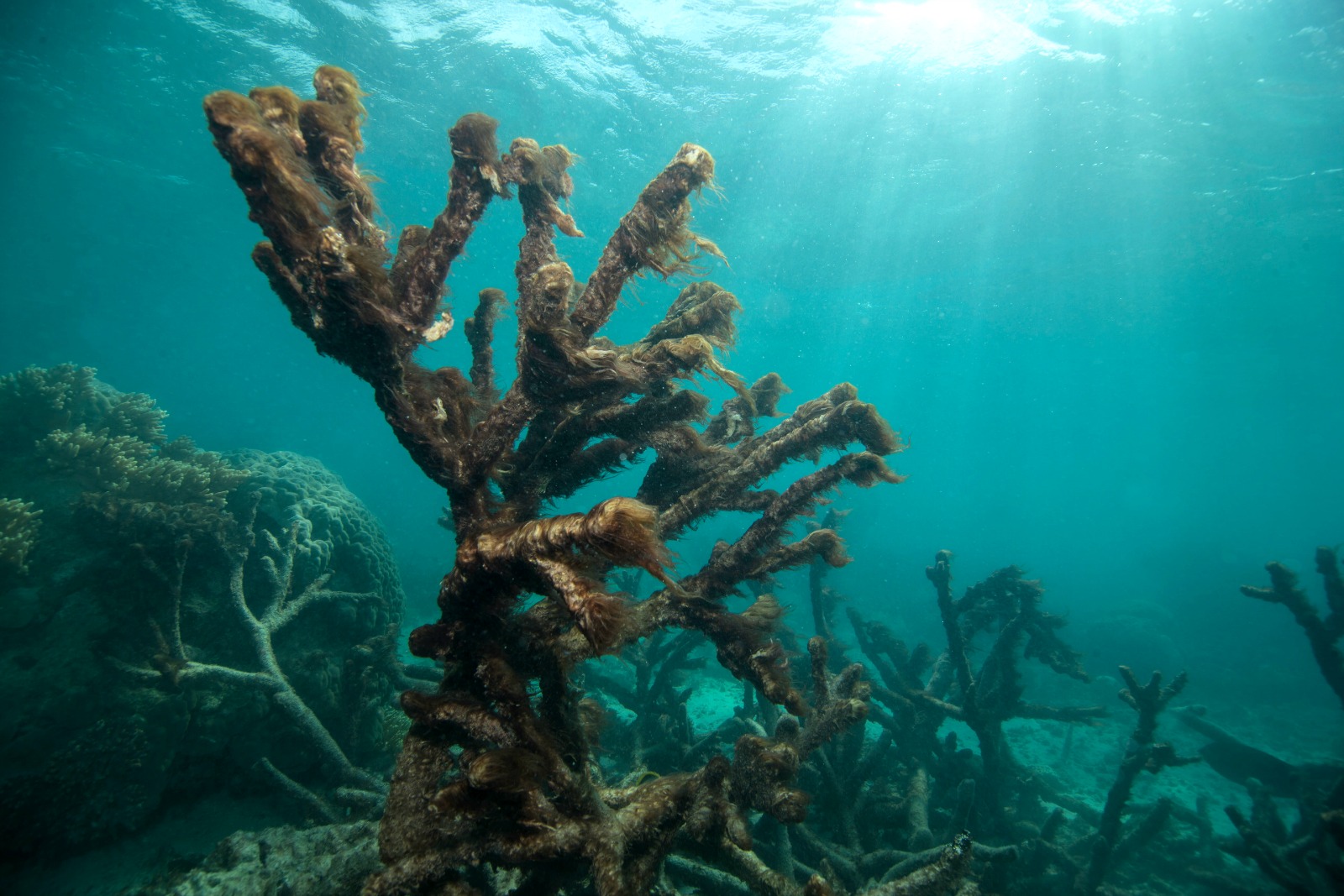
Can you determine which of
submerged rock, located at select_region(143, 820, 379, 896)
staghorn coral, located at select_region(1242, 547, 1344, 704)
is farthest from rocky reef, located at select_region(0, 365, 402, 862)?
staghorn coral, located at select_region(1242, 547, 1344, 704)

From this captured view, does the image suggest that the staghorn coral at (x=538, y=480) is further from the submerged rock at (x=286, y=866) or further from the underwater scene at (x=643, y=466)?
the submerged rock at (x=286, y=866)

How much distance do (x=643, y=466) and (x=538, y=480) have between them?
2107 cm

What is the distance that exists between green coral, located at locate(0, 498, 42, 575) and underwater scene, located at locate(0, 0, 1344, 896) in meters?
0.08

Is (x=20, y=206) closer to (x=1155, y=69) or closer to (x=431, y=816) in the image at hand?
(x=431, y=816)

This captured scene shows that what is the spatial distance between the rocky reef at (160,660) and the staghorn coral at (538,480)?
3406 mm

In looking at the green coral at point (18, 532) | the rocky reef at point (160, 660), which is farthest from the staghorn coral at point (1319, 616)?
the green coral at point (18, 532)

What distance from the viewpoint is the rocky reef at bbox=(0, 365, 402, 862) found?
4.70 m

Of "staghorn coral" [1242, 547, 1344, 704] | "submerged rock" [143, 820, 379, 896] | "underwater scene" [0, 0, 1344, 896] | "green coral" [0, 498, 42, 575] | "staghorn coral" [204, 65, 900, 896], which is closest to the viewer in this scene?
"staghorn coral" [204, 65, 900, 896]

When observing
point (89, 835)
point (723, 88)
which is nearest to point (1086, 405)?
point (723, 88)

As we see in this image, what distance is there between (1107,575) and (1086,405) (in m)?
40.4

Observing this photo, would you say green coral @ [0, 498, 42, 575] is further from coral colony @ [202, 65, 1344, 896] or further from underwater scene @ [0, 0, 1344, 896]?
coral colony @ [202, 65, 1344, 896]

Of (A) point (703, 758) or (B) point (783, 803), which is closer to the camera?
(B) point (783, 803)

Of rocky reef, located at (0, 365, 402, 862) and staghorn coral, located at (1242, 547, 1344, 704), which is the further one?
staghorn coral, located at (1242, 547, 1344, 704)

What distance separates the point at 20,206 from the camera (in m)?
41.1
